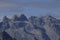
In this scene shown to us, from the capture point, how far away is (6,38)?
364ft

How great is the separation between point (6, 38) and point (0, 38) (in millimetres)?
12200

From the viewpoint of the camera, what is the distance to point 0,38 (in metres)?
122

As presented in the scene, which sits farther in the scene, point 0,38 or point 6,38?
point 0,38
